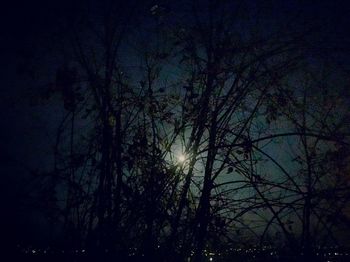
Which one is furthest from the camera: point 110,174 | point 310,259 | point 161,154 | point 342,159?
point 342,159

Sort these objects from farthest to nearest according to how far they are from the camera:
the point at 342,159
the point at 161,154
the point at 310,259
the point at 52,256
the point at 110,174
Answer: the point at 342,159
the point at 52,256
the point at 161,154
the point at 110,174
the point at 310,259

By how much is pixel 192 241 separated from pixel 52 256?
77.7 inches

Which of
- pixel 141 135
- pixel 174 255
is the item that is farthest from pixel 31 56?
pixel 174 255

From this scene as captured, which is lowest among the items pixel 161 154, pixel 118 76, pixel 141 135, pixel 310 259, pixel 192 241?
pixel 310 259

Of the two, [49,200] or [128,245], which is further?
[49,200]

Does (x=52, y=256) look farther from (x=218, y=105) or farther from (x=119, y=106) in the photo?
(x=218, y=105)

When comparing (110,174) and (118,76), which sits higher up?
(118,76)

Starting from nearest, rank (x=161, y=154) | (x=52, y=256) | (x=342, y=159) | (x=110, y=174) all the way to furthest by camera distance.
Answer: (x=110, y=174) → (x=161, y=154) → (x=52, y=256) → (x=342, y=159)

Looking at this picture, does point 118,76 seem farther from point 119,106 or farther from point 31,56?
point 31,56

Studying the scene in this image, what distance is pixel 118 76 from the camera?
5359 millimetres

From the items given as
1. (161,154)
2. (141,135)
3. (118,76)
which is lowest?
(161,154)

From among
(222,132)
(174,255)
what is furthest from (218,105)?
(174,255)

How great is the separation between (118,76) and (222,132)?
1598 millimetres

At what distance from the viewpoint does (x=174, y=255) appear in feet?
15.5
